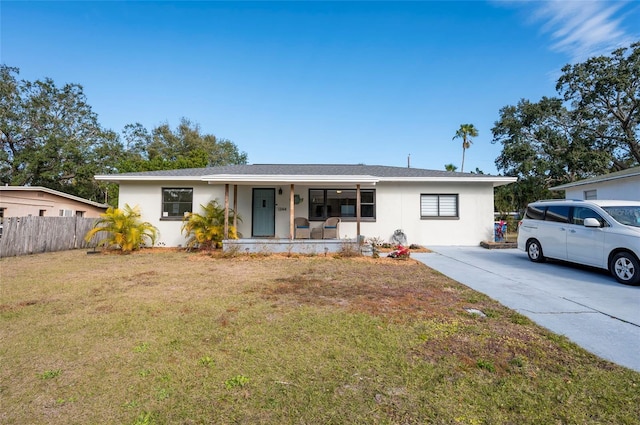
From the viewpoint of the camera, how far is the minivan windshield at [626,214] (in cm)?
586

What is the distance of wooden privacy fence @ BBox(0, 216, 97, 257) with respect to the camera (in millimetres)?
9258

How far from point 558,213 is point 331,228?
6620 millimetres

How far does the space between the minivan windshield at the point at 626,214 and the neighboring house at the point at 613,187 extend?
7.32 metres

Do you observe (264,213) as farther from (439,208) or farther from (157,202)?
(439,208)

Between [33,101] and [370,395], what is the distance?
117ft

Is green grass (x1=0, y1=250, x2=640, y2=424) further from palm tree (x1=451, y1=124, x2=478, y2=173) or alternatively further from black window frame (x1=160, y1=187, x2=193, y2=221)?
palm tree (x1=451, y1=124, x2=478, y2=173)

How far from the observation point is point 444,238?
11664 mm

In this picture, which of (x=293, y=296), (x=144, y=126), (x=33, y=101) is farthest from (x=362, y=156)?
(x=33, y=101)

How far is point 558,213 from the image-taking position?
725cm

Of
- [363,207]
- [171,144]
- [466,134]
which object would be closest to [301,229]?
[363,207]

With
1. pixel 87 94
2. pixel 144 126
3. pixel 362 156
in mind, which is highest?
pixel 87 94

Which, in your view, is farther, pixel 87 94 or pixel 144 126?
pixel 144 126

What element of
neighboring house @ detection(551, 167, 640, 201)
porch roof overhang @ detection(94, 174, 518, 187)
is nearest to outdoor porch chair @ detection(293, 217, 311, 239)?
porch roof overhang @ detection(94, 174, 518, 187)

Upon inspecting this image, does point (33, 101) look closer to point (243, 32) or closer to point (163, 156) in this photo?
point (163, 156)
